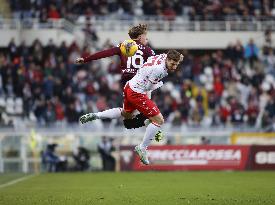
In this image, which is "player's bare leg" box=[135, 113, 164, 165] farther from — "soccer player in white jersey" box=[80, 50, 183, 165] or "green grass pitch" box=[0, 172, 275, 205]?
"green grass pitch" box=[0, 172, 275, 205]

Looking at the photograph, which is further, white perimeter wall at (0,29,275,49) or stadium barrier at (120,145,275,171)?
white perimeter wall at (0,29,275,49)

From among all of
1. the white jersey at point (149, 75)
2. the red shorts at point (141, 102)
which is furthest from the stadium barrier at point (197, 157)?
the white jersey at point (149, 75)

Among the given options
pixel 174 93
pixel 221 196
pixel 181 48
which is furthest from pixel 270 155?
pixel 221 196

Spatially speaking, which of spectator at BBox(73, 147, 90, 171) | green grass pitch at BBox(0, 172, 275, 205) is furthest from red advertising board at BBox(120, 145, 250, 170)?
green grass pitch at BBox(0, 172, 275, 205)

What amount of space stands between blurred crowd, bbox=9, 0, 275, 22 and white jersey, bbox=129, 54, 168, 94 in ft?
64.8

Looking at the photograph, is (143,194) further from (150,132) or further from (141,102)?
(141,102)

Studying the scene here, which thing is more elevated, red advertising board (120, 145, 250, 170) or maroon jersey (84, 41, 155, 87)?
maroon jersey (84, 41, 155, 87)

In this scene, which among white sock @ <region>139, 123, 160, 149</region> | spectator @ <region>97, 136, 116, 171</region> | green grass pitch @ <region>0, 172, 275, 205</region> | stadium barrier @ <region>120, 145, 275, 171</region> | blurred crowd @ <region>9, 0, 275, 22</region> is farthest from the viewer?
blurred crowd @ <region>9, 0, 275, 22</region>

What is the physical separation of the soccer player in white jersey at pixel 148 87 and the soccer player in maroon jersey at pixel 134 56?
268mm

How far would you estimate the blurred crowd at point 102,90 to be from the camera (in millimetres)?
30442

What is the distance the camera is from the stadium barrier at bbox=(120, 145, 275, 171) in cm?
2822

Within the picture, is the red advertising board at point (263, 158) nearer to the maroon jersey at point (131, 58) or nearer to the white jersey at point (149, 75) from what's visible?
the maroon jersey at point (131, 58)

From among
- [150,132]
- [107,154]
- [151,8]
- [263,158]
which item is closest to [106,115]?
[150,132]

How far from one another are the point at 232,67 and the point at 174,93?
10.9 ft
